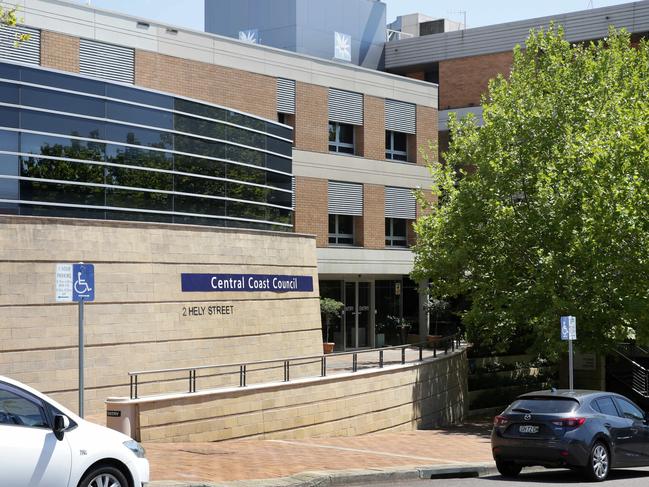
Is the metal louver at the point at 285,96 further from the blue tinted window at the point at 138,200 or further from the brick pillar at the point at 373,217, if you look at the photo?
the blue tinted window at the point at 138,200

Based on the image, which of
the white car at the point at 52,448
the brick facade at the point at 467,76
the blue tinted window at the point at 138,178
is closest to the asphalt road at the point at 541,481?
the white car at the point at 52,448

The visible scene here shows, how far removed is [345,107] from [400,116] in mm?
3544

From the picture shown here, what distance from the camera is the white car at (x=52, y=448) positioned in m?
9.77

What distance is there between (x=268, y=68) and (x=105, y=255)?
17.1 m

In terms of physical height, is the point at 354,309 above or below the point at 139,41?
below

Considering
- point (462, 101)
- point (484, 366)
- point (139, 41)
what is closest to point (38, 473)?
point (139, 41)

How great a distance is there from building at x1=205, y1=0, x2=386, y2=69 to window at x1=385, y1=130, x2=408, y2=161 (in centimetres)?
841

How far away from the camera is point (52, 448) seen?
32.9 ft

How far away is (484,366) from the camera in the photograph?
115 feet

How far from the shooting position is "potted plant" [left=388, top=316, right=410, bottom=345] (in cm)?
4366

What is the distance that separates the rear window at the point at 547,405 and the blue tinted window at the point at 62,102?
33.2ft

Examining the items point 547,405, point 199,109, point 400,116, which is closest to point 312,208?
point 400,116

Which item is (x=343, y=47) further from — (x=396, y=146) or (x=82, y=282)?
(x=82, y=282)

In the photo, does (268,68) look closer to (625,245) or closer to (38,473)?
(625,245)
